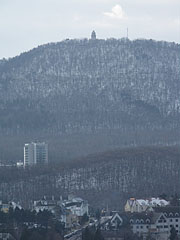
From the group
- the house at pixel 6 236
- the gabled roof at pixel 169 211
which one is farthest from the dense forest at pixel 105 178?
the house at pixel 6 236

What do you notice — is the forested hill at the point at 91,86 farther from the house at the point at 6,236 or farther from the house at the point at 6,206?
the house at the point at 6,236

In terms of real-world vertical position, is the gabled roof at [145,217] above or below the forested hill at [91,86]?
below

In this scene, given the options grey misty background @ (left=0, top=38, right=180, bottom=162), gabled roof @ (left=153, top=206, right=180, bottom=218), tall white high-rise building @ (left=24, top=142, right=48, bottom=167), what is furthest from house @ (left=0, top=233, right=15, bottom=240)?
grey misty background @ (left=0, top=38, right=180, bottom=162)

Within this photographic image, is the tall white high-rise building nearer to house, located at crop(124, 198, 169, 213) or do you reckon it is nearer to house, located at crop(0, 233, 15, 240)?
house, located at crop(124, 198, 169, 213)

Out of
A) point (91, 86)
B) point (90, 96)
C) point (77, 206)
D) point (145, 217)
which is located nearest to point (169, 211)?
point (145, 217)

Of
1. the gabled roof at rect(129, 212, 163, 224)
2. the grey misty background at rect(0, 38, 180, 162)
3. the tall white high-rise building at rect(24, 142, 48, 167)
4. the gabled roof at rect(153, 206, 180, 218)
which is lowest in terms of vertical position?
the tall white high-rise building at rect(24, 142, 48, 167)
